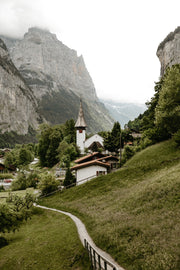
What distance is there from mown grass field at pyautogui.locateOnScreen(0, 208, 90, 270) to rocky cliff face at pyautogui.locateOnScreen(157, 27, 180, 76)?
75823 mm

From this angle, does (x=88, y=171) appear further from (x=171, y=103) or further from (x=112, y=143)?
(x=112, y=143)

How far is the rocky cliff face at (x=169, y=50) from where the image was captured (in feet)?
270

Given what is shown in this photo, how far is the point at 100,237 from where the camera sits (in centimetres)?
1480

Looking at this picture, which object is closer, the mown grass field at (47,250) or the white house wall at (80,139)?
the mown grass field at (47,250)

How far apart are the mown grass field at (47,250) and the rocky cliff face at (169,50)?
75.8 meters

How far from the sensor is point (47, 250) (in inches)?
632

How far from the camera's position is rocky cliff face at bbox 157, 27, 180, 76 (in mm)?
82381

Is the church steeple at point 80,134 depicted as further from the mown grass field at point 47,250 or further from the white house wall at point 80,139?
the mown grass field at point 47,250

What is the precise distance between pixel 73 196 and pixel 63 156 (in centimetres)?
4021

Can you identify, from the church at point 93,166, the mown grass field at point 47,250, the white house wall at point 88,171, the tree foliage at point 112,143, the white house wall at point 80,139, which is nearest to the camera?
the mown grass field at point 47,250

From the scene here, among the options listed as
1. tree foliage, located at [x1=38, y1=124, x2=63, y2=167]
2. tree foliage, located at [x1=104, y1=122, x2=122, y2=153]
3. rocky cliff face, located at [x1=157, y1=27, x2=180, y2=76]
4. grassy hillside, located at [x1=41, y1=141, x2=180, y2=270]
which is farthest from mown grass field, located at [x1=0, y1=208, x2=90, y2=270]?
rocky cliff face, located at [x1=157, y1=27, x2=180, y2=76]

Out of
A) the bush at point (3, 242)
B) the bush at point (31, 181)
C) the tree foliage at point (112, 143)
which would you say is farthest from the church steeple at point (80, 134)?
the bush at point (3, 242)

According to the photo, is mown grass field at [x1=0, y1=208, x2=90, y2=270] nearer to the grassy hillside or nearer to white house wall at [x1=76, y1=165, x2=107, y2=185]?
the grassy hillside

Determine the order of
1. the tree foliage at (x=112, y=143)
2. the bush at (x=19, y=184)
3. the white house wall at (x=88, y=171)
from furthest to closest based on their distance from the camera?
1. the tree foliage at (x=112, y=143)
2. the bush at (x=19, y=184)
3. the white house wall at (x=88, y=171)
